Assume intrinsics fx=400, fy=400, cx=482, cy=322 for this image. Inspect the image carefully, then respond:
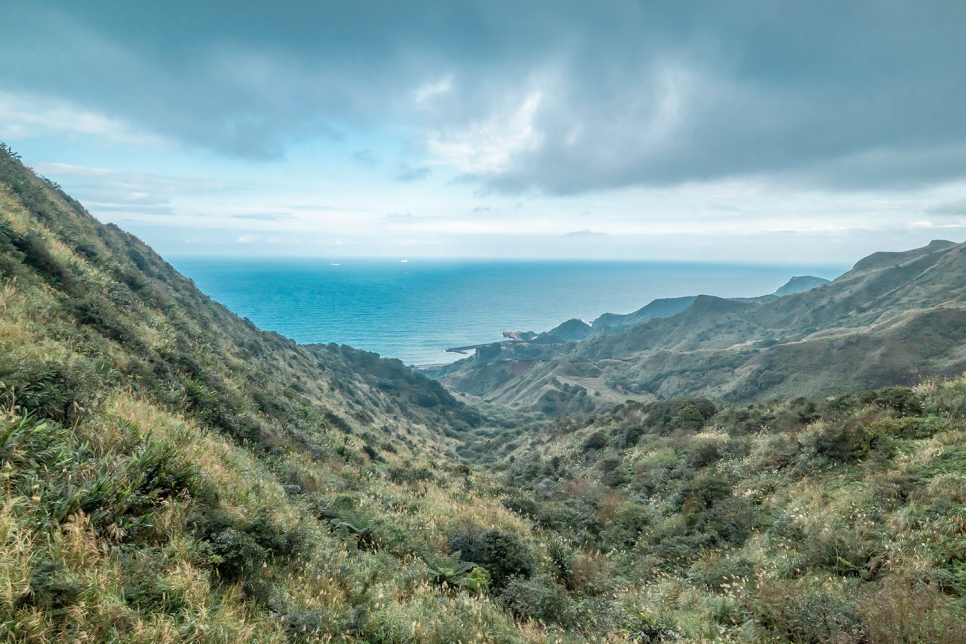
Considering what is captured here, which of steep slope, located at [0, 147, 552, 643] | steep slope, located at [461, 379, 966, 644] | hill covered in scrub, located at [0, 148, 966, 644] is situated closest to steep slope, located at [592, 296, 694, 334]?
steep slope, located at [461, 379, 966, 644]

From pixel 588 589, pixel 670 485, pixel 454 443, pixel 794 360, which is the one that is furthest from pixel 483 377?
pixel 588 589

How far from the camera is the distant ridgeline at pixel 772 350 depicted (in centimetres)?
4919

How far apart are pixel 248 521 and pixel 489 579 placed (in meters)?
4.15

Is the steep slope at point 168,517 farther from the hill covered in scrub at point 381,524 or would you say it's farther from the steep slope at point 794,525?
the steep slope at point 794,525

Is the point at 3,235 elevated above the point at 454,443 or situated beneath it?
elevated above

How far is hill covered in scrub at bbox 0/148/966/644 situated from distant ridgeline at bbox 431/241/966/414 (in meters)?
46.9

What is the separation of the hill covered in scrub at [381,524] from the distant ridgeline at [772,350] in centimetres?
4690

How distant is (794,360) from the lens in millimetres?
57156

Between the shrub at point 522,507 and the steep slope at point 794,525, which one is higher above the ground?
the steep slope at point 794,525

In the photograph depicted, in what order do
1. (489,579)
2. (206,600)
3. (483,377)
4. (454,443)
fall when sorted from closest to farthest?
(206,600)
(489,579)
(454,443)
(483,377)

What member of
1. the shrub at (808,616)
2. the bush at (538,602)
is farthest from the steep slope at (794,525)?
the bush at (538,602)

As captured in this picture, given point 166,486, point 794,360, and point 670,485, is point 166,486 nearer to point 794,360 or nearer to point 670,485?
point 670,485

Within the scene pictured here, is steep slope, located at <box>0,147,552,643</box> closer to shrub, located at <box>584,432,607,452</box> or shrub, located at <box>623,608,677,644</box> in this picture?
shrub, located at <box>623,608,677,644</box>

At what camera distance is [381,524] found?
8.20 meters
